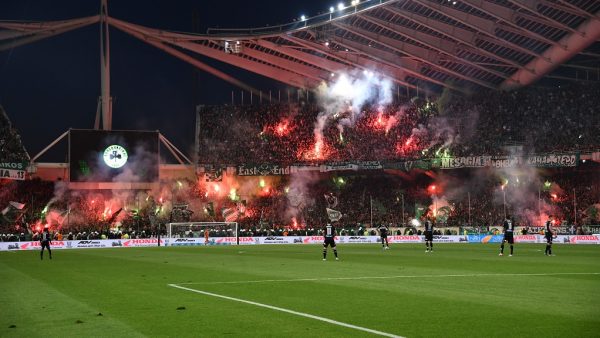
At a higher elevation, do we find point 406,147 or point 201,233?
point 406,147

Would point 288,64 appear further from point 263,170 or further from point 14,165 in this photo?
point 14,165

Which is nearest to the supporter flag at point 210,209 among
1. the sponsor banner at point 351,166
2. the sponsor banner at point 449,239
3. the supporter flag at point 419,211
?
the sponsor banner at point 351,166

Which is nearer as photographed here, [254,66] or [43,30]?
[43,30]

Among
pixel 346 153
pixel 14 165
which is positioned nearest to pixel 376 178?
pixel 346 153

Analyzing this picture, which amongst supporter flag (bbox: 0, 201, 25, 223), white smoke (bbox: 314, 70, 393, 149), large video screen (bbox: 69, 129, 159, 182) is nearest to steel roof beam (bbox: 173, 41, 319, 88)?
white smoke (bbox: 314, 70, 393, 149)

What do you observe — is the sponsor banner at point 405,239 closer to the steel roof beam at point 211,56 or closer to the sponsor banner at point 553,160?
the sponsor banner at point 553,160

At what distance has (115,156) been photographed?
6994 centimetres

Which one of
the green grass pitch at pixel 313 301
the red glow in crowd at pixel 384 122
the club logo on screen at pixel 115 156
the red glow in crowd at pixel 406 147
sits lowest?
the green grass pitch at pixel 313 301

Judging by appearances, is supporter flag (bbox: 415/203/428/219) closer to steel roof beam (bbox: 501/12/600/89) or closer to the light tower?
steel roof beam (bbox: 501/12/600/89)

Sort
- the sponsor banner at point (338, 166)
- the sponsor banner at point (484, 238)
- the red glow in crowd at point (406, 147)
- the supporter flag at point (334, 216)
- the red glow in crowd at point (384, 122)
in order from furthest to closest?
1. the red glow in crowd at point (384, 122)
2. the red glow in crowd at point (406, 147)
3. the sponsor banner at point (338, 166)
4. the supporter flag at point (334, 216)
5. the sponsor banner at point (484, 238)

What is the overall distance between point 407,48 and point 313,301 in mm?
52003

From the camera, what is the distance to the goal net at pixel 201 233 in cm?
5888

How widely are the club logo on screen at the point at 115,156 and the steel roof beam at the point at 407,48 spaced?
2575 cm

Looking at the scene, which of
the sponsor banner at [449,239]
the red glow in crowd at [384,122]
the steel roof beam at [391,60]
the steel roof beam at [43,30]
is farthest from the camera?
the red glow in crowd at [384,122]
